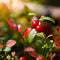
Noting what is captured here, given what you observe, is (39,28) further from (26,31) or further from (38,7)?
(38,7)

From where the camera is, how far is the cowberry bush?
3.16 feet

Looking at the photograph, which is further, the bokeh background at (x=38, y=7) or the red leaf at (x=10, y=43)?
the bokeh background at (x=38, y=7)

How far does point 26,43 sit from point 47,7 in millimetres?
1787

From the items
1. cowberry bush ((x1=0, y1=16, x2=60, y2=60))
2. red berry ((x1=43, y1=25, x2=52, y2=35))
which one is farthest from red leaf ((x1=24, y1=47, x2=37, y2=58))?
red berry ((x1=43, y1=25, x2=52, y2=35))

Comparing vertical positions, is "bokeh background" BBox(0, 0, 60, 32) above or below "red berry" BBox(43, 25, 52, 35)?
below

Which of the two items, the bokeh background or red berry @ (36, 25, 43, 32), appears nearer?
red berry @ (36, 25, 43, 32)

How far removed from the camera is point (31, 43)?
3.38ft

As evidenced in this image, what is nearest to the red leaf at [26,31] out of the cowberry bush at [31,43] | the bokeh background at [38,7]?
the cowberry bush at [31,43]

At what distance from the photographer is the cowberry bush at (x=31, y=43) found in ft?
3.16

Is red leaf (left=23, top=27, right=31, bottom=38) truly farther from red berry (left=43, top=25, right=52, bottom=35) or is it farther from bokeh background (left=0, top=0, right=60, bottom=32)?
bokeh background (left=0, top=0, right=60, bottom=32)

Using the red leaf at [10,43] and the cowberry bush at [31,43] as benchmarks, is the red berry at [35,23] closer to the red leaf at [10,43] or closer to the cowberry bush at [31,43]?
the cowberry bush at [31,43]

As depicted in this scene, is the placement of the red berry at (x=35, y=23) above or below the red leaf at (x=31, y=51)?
above

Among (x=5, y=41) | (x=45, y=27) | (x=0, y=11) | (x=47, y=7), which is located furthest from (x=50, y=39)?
(x=47, y=7)

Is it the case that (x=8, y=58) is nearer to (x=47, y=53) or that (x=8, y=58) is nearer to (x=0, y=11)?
(x=47, y=53)
